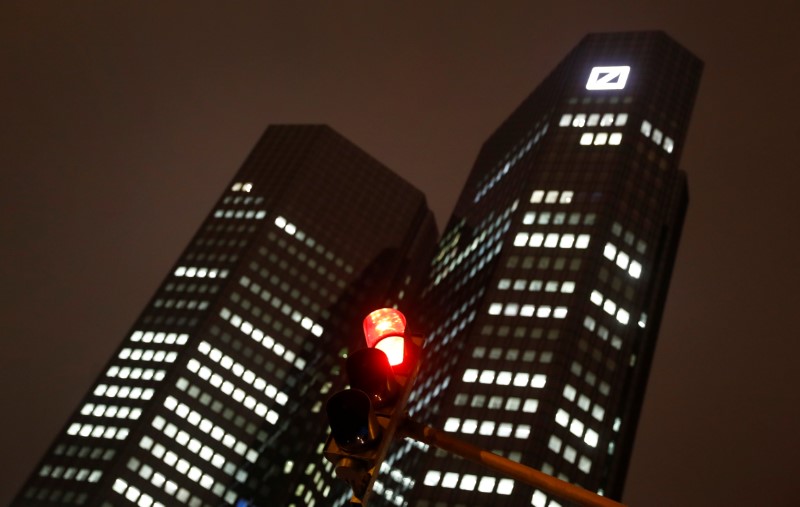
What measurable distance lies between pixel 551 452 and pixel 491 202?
231ft

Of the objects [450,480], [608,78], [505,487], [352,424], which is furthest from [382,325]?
[608,78]

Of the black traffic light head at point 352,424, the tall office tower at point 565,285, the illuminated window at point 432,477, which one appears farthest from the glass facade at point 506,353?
the black traffic light head at point 352,424

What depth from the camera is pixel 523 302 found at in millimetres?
145125

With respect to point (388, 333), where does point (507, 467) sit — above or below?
below

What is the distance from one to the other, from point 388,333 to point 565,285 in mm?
139821

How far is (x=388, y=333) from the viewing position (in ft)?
24.6

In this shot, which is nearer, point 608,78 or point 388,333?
point 388,333

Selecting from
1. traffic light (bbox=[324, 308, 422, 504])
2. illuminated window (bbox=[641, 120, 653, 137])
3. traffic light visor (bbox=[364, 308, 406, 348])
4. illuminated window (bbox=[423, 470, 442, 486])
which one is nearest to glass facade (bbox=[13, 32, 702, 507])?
illuminated window (bbox=[423, 470, 442, 486])

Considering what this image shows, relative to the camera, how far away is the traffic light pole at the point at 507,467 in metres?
7.11

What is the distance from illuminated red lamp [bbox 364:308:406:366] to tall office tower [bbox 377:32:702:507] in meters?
115

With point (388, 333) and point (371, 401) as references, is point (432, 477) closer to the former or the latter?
point (388, 333)

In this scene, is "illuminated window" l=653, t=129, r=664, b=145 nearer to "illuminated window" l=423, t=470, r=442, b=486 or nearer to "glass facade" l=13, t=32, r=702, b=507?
"glass facade" l=13, t=32, r=702, b=507

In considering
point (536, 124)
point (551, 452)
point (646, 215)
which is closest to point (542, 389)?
point (551, 452)

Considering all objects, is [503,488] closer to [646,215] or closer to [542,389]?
[542,389]
